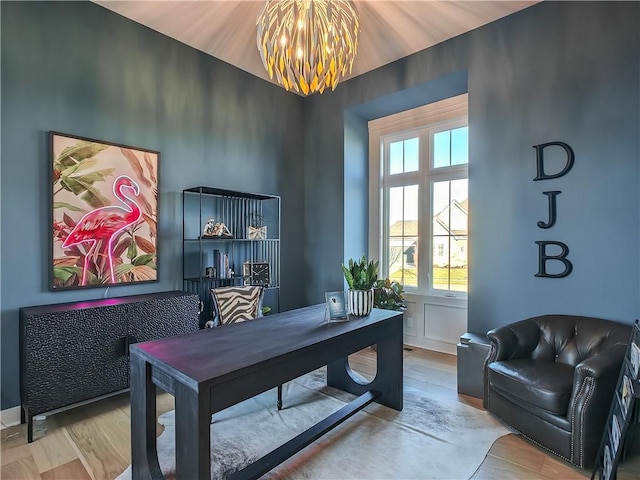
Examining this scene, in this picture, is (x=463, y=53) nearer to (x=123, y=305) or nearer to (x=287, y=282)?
(x=287, y=282)

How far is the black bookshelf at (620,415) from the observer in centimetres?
161

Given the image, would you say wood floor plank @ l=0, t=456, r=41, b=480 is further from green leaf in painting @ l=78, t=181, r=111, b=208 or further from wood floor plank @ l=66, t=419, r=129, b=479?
green leaf in painting @ l=78, t=181, r=111, b=208

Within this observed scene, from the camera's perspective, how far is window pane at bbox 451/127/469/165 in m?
3.90

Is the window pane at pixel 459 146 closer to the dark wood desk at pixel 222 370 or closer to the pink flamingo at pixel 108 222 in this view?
the dark wood desk at pixel 222 370

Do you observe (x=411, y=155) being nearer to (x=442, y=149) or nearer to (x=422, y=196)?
(x=442, y=149)

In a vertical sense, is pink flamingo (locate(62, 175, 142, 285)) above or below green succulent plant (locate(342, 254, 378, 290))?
above

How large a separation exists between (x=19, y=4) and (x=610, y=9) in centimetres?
442

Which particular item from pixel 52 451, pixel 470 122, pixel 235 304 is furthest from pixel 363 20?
pixel 52 451

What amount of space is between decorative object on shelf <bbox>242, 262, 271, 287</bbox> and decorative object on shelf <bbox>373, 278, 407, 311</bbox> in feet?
4.14

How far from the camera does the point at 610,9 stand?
8.37 ft

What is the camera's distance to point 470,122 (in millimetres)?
3307

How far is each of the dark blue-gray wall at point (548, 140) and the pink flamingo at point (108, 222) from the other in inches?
116

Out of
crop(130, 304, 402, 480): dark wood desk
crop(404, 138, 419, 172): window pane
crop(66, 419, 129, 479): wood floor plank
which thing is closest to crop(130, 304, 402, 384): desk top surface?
crop(130, 304, 402, 480): dark wood desk

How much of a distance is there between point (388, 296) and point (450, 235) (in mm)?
1033
